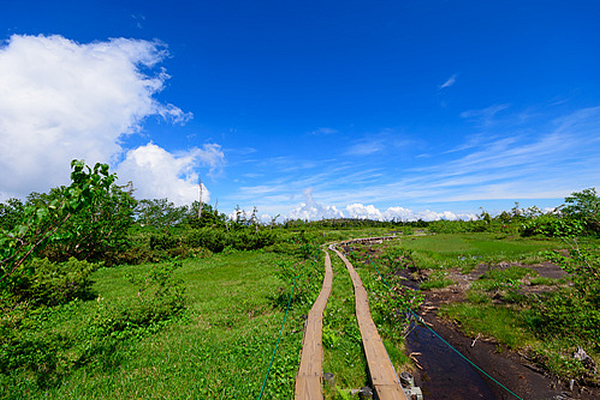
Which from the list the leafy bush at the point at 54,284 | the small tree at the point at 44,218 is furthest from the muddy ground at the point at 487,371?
the leafy bush at the point at 54,284

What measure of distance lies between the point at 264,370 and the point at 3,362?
5787mm

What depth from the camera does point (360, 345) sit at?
6.11m

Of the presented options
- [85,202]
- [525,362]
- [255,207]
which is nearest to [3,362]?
[85,202]

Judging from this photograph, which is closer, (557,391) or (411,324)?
(557,391)

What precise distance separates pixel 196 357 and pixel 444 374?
6.10m

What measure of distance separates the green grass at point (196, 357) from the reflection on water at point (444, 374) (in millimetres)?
3204

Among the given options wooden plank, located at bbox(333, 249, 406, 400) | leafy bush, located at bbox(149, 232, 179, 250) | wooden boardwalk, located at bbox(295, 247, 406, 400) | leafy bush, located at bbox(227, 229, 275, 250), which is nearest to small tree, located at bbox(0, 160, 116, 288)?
wooden boardwalk, located at bbox(295, 247, 406, 400)

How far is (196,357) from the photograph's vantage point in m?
5.49

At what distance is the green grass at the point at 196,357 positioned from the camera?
4.37 meters

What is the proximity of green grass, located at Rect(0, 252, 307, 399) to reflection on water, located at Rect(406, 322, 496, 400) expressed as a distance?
3204 millimetres

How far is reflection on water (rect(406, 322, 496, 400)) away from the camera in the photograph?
5074mm

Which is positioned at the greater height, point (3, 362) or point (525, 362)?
point (3, 362)

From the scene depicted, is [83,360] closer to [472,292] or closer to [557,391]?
[557,391]

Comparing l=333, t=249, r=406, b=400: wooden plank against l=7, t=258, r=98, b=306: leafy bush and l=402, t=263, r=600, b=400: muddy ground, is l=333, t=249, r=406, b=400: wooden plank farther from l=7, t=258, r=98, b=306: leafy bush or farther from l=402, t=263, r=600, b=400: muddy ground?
l=7, t=258, r=98, b=306: leafy bush
